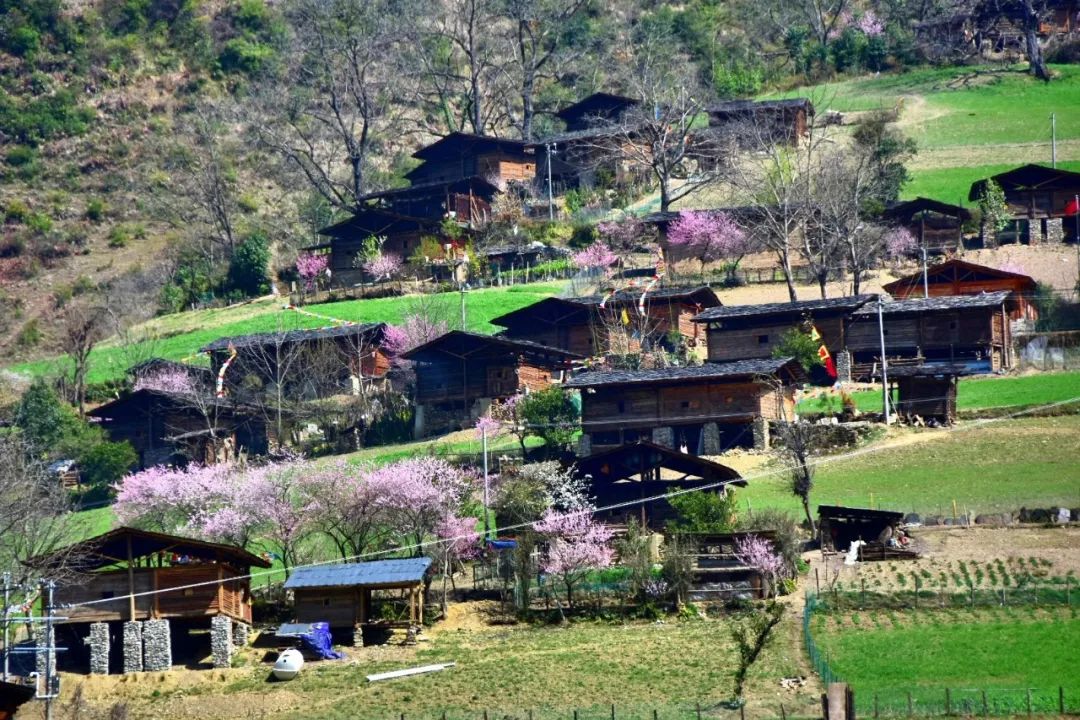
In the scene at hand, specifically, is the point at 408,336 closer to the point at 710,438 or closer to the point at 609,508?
the point at 710,438

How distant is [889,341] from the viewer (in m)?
71.4

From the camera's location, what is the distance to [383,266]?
9131 centimetres

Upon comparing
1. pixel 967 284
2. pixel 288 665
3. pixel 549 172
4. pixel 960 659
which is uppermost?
pixel 549 172

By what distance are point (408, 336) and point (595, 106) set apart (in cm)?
3673

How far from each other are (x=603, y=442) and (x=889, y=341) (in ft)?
47.9

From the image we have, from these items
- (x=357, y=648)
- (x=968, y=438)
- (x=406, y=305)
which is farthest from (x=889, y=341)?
(x=357, y=648)

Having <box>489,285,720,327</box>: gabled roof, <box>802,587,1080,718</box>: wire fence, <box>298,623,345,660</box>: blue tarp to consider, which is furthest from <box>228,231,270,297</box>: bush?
<box>802,587,1080,718</box>: wire fence

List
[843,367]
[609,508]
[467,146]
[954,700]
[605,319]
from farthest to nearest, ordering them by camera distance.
→ [467,146]
[605,319]
[843,367]
[609,508]
[954,700]

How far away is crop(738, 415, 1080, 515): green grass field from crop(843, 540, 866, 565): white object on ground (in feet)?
10.8

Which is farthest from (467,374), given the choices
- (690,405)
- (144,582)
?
(144,582)

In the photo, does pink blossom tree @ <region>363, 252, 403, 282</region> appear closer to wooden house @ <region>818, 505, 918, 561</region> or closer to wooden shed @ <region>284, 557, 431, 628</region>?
wooden shed @ <region>284, 557, 431, 628</region>

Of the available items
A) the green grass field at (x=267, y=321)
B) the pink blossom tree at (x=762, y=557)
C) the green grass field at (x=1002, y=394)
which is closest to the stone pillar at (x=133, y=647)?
the pink blossom tree at (x=762, y=557)

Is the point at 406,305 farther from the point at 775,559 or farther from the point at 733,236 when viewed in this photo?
the point at 775,559

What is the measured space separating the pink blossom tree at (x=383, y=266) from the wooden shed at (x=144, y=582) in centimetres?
4454
